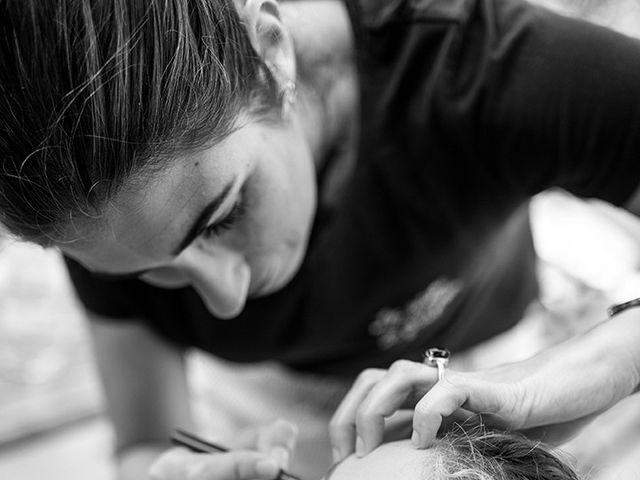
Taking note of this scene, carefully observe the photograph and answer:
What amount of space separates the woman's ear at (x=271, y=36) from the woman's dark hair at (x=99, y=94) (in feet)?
0.07

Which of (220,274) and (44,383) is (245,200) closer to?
(220,274)

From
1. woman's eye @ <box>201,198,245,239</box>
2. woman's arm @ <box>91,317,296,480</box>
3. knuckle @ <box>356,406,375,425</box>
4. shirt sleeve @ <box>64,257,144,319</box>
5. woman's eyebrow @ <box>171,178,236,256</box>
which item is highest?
woman's eyebrow @ <box>171,178,236,256</box>

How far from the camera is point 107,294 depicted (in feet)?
2.93

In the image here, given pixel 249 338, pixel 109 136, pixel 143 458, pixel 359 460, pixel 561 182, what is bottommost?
pixel 143 458

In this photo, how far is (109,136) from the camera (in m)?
0.49

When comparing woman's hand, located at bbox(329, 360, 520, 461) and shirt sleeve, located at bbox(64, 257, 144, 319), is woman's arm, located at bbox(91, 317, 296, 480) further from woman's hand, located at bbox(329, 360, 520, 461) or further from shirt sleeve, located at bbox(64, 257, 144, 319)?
woman's hand, located at bbox(329, 360, 520, 461)

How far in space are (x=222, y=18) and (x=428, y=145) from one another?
303mm

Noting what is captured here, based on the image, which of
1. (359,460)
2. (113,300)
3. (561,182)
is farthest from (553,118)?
(113,300)

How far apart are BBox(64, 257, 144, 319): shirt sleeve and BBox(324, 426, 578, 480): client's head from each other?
1.40 ft

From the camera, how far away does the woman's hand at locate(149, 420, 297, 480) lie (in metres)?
0.67

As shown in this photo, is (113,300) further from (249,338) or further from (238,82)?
(238,82)

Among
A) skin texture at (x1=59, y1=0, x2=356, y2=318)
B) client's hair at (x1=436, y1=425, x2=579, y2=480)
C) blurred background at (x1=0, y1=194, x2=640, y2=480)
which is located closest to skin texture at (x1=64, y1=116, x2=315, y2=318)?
skin texture at (x1=59, y1=0, x2=356, y2=318)

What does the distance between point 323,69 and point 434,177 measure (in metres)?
0.17

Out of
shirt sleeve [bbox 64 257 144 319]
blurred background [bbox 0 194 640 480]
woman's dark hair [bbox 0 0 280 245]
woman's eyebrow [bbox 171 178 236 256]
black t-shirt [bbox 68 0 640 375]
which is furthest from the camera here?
blurred background [bbox 0 194 640 480]
